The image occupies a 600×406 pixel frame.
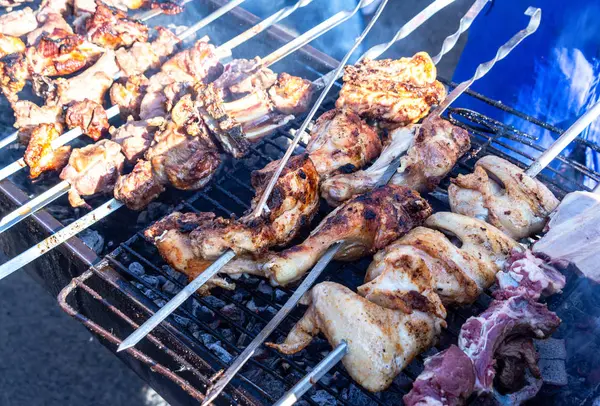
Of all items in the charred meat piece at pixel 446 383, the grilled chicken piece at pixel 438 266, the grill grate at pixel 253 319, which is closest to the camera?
the charred meat piece at pixel 446 383

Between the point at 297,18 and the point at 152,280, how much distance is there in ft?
19.5

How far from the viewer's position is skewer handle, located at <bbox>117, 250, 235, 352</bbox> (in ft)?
8.35

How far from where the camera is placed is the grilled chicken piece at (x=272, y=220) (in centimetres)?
297

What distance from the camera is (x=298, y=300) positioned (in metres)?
2.83

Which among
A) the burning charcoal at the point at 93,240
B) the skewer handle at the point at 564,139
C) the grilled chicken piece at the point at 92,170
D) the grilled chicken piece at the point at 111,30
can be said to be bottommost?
the burning charcoal at the point at 93,240

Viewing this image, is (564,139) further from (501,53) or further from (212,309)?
(212,309)

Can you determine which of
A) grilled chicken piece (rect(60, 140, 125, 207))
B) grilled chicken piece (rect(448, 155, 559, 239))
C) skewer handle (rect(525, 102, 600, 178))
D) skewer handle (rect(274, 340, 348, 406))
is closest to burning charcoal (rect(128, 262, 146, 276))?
grilled chicken piece (rect(60, 140, 125, 207))

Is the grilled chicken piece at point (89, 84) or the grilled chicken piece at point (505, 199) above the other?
the grilled chicken piece at point (505, 199)

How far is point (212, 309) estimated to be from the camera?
300cm

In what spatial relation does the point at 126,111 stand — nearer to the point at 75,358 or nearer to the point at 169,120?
the point at 169,120

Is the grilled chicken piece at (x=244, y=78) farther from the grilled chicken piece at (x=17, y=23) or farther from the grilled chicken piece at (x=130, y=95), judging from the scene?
the grilled chicken piece at (x=17, y=23)

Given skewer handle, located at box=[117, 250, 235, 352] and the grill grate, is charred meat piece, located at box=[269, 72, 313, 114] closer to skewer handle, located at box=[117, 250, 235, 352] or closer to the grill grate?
the grill grate

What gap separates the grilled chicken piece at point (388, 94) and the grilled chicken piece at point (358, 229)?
0.94 meters

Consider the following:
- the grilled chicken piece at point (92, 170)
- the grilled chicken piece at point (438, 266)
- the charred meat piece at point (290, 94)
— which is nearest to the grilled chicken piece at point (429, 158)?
the grilled chicken piece at point (438, 266)
